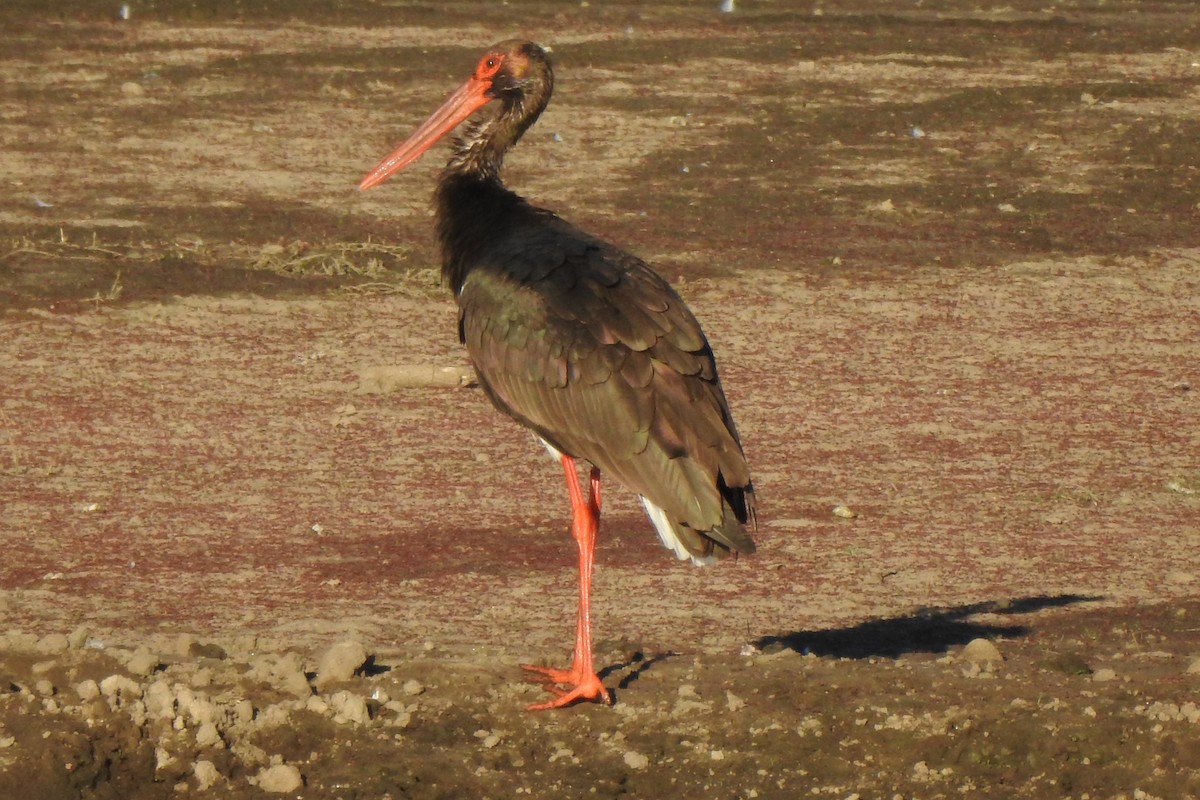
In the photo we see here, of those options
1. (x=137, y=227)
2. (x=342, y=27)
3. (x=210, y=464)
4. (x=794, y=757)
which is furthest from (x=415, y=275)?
(x=342, y=27)

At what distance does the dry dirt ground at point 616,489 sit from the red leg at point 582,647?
0.30 ft

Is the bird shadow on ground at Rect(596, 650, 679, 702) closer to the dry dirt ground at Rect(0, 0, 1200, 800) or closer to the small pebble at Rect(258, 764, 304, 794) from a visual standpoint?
the dry dirt ground at Rect(0, 0, 1200, 800)

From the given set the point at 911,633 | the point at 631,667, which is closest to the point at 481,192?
the point at 631,667

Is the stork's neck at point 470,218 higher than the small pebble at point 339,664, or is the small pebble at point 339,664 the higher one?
the stork's neck at point 470,218

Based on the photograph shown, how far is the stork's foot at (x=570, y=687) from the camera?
19.1 ft

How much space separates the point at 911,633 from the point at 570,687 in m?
1.58

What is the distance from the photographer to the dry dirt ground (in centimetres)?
553

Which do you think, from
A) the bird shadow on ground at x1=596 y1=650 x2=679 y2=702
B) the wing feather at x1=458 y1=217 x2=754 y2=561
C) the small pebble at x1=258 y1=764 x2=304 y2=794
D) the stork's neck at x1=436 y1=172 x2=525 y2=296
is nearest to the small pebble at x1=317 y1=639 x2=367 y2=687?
the small pebble at x1=258 y1=764 x2=304 y2=794

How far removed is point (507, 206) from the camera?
6980 millimetres

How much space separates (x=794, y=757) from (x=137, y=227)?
29.1ft

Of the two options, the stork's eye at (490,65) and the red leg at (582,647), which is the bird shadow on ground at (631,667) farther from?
the stork's eye at (490,65)

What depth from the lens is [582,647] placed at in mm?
5930

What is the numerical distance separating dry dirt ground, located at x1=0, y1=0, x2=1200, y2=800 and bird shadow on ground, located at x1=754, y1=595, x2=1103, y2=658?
0.03 meters

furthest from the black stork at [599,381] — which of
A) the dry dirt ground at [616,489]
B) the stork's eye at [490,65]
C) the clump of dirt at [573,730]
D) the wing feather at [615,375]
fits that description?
the stork's eye at [490,65]
